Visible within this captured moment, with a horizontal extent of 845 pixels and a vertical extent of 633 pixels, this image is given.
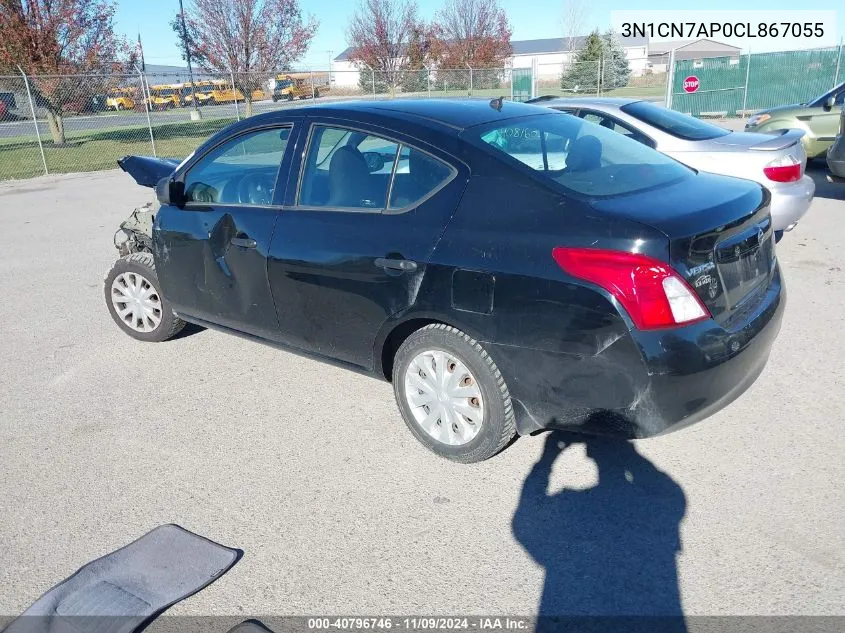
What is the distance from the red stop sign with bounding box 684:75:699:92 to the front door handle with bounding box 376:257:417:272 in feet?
74.3

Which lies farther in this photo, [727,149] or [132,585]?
[727,149]

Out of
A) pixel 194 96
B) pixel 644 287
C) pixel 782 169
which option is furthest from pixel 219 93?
pixel 644 287

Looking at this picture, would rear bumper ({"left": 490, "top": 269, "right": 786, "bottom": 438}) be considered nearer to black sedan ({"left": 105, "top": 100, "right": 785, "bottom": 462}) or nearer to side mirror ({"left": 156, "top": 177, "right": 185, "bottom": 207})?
black sedan ({"left": 105, "top": 100, "right": 785, "bottom": 462})

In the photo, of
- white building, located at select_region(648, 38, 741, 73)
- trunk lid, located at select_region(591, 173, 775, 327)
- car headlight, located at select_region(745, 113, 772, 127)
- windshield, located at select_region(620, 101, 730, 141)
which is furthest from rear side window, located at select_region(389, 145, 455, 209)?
white building, located at select_region(648, 38, 741, 73)

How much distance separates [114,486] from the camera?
3338 mm

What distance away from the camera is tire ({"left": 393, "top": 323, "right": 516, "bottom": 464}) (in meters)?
3.10

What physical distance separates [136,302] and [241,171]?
147 centimetres

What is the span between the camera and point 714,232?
2.84 m

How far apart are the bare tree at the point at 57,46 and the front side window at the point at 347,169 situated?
2052 cm

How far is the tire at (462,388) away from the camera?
10.2 feet

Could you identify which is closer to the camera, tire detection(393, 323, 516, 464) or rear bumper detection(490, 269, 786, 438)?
rear bumper detection(490, 269, 786, 438)

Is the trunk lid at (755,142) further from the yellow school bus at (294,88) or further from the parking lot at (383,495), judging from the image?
the yellow school bus at (294,88)

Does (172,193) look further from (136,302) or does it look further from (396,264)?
(396,264)

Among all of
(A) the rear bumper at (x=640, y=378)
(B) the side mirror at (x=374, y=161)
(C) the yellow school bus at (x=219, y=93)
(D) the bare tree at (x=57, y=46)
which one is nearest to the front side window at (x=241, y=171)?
(B) the side mirror at (x=374, y=161)
